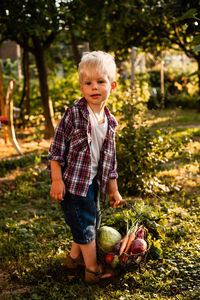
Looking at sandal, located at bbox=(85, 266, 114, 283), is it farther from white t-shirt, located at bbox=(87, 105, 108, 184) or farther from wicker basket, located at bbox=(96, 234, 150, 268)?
white t-shirt, located at bbox=(87, 105, 108, 184)

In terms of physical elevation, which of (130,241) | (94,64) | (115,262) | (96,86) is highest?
(94,64)

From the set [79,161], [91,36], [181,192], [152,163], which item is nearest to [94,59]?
[79,161]

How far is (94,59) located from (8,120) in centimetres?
404

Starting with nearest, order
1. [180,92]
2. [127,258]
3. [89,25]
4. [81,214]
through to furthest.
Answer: [81,214] < [127,258] < [89,25] < [180,92]

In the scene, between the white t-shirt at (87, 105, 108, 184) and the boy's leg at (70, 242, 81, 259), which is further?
the boy's leg at (70, 242, 81, 259)

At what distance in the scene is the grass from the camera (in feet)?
7.16

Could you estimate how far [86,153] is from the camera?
2074 mm

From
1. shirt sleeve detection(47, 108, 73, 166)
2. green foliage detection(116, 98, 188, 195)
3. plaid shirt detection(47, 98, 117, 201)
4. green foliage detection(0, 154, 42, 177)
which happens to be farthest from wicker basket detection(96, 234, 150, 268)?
green foliage detection(0, 154, 42, 177)

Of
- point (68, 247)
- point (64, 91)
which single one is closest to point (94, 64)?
point (68, 247)

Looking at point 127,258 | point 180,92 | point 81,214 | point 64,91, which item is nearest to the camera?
point 81,214

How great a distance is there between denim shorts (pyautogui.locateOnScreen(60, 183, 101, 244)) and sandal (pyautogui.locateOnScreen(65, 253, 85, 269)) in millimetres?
287

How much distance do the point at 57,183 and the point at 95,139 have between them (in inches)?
15.1

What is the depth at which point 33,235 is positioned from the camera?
3004 mm

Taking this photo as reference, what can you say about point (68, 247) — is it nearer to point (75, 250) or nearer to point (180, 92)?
point (75, 250)
